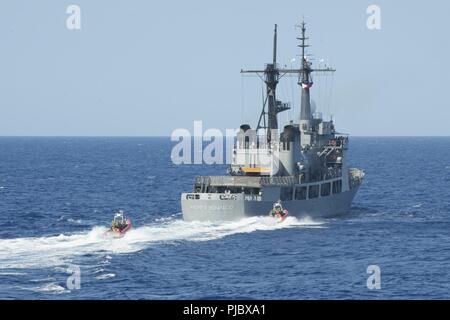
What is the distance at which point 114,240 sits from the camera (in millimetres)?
58438

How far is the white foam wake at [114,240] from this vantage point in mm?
51013

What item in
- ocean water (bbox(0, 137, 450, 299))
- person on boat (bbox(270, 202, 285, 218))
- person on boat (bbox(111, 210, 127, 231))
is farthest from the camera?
person on boat (bbox(270, 202, 285, 218))

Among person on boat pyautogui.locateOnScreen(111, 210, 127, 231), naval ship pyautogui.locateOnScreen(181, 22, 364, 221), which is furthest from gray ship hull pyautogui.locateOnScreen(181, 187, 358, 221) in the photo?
person on boat pyautogui.locateOnScreen(111, 210, 127, 231)

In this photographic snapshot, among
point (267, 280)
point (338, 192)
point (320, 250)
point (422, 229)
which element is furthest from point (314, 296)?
point (338, 192)

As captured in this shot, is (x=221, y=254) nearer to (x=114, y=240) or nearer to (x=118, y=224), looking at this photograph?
(x=114, y=240)

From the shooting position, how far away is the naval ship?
67.9m

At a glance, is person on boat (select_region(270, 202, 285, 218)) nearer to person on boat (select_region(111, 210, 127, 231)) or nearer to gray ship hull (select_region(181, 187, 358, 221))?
gray ship hull (select_region(181, 187, 358, 221))

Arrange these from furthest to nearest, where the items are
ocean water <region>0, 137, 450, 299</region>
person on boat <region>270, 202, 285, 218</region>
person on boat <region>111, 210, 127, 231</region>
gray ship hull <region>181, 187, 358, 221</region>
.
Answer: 1. person on boat <region>270, 202, 285, 218</region>
2. gray ship hull <region>181, 187, 358, 221</region>
3. person on boat <region>111, 210, 127, 231</region>
4. ocean water <region>0, 137, 450, 299</region>

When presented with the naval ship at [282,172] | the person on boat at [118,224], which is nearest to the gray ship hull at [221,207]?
the naval ship at [282,172]

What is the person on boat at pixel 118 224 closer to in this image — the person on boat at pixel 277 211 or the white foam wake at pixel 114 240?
the white foam wake at pixel 114 240

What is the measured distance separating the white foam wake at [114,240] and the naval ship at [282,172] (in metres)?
1.32

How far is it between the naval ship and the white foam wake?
132 centimetres

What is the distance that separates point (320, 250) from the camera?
57.4 meters
